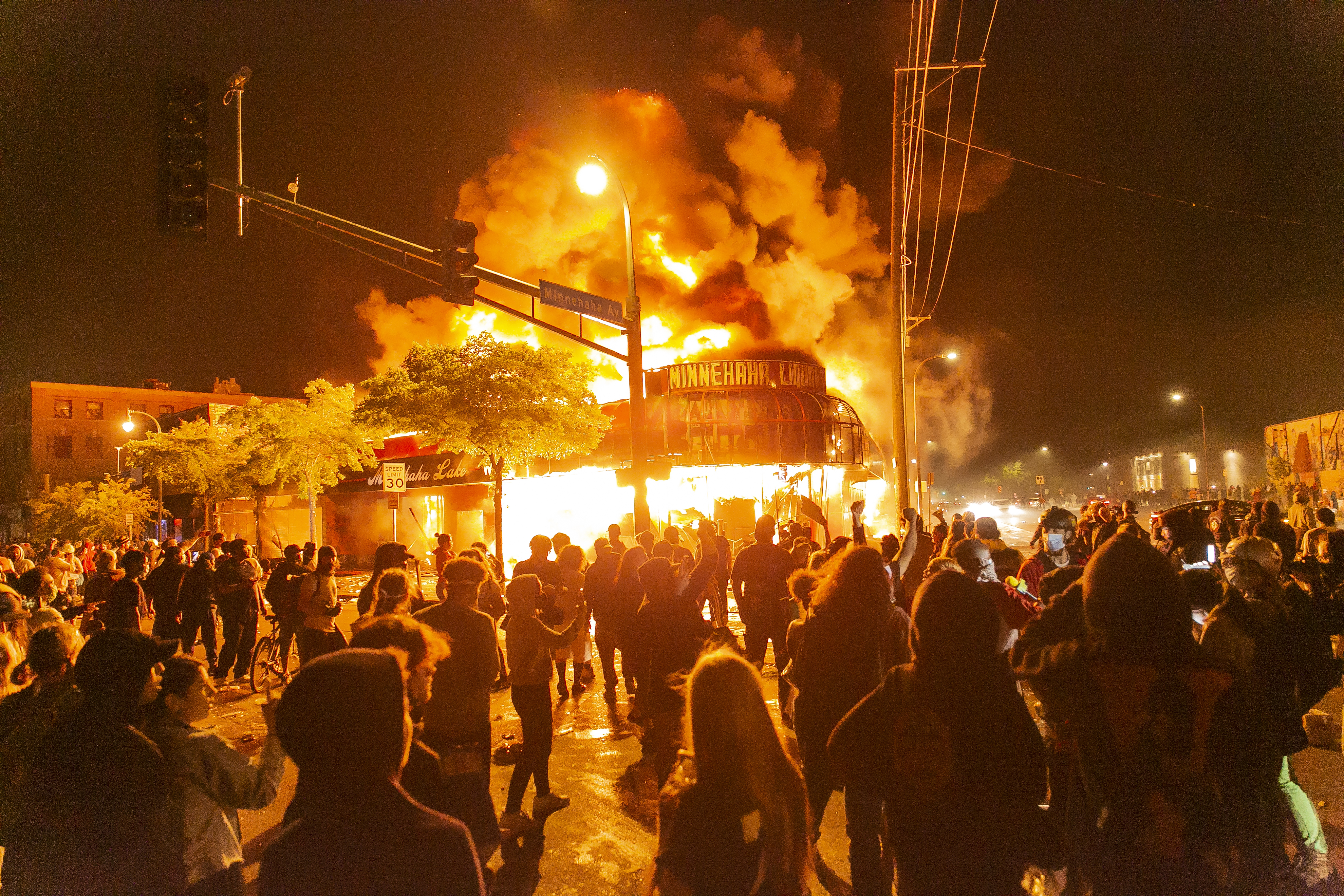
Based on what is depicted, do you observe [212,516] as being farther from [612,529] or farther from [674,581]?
[674,581]

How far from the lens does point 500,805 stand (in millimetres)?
6246

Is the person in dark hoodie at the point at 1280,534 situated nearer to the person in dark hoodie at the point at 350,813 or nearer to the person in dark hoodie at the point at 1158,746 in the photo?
the person in dark hoodie at the point at 1158,746

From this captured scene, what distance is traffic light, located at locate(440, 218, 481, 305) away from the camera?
10539mm

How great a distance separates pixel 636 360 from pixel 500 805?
7.24 meters

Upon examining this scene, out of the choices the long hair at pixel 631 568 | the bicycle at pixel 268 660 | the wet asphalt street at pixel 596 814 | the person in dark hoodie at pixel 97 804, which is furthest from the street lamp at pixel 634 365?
the person in dark hoodie at pixel 97 804

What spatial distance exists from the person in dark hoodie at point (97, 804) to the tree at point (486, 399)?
15160 mm

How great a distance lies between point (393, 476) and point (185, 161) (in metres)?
9.55

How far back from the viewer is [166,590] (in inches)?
392

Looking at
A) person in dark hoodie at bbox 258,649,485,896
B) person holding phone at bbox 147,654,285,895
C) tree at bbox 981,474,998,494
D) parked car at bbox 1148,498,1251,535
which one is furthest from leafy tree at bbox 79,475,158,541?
tree at bbox 981,474,998,494

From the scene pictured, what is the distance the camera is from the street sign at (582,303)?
447 inches

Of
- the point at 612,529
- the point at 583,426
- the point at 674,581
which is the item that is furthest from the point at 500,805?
the point at 583,426

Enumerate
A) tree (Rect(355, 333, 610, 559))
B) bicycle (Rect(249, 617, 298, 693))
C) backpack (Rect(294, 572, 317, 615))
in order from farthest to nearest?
tree (Rect(355, 333, 610, 559)), bicycle (Rect(249, 617, 298, 693)), backpack (Rect(294, 572, 317, 615))

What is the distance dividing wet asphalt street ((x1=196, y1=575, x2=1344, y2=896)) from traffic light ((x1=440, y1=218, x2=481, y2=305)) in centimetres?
531

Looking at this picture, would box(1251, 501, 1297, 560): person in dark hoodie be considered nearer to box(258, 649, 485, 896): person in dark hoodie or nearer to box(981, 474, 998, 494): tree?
box(258, 649, 485, 896): person in dark hoodie
